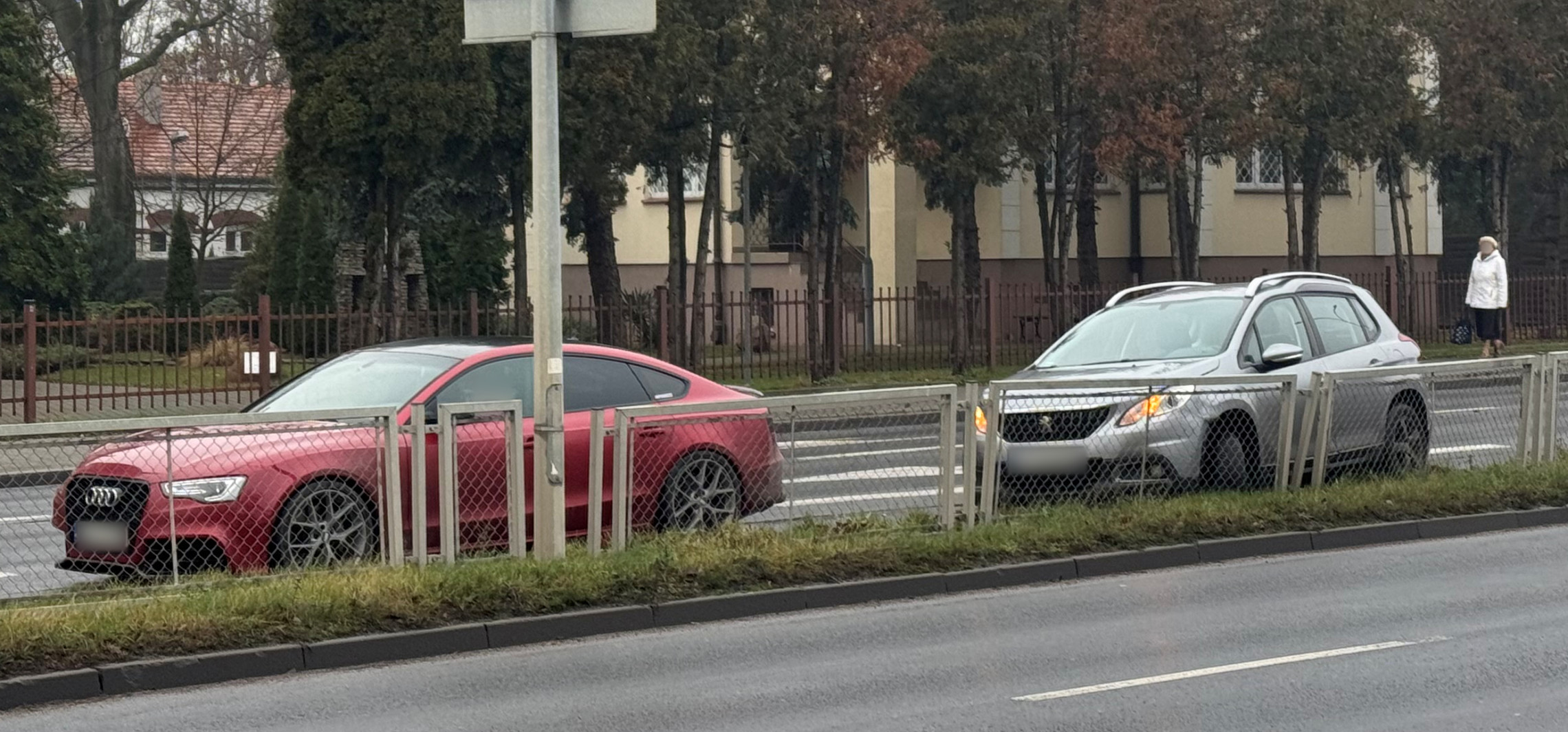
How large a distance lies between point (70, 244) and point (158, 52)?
674cm

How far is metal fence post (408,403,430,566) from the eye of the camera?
33.0ft

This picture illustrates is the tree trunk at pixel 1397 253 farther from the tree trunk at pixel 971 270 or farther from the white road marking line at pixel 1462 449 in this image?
the white road marking line at pixel 1462 449

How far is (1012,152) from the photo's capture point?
33.6 m

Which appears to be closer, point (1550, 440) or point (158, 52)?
point (1550, 440)

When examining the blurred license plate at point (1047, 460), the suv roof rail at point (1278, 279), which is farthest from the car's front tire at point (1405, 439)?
the blurred license plate at point (1047, 460)

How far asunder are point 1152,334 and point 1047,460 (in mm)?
2632

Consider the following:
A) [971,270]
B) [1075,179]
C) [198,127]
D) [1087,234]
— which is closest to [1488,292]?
[971,270]

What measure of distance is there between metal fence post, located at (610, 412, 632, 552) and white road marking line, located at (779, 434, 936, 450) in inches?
37.9

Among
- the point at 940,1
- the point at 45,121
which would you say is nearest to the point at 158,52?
the point at 45,121

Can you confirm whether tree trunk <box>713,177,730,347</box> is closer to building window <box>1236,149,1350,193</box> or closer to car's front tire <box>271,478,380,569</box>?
building window <box>1236,149,1350,193</box>

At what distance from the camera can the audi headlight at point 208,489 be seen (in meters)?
9.61

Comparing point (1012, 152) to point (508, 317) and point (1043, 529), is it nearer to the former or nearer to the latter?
point (508, 317)

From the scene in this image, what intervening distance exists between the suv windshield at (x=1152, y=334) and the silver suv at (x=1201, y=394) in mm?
12

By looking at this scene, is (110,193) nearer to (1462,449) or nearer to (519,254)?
(519,254)
